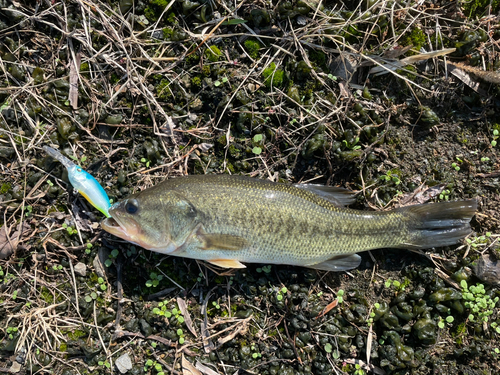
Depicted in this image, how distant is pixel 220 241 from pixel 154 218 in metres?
0.83

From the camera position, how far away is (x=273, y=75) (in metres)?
4.46

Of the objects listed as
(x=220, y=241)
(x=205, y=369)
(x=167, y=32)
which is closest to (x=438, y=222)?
(x=220, y=241)

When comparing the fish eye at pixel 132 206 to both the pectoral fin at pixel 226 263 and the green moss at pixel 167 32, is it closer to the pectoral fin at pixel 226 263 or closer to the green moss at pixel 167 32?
the pectoral fin at pixel 226 263

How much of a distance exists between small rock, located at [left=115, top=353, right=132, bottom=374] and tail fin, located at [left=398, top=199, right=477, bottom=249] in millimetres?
3930

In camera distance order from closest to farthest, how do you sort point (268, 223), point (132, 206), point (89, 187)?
point (132, 206) → point (268, 223) → point (89, 187)

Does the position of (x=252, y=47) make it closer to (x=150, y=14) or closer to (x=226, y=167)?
(x=150, y=14)

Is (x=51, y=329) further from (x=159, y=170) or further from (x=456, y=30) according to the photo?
(x=456, y=30)

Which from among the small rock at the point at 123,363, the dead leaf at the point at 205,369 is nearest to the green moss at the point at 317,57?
the dead leaf at the point at 205,369

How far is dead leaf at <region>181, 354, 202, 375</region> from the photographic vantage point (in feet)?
13.9

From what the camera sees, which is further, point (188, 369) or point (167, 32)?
point (167, 32)

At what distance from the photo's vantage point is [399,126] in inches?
184

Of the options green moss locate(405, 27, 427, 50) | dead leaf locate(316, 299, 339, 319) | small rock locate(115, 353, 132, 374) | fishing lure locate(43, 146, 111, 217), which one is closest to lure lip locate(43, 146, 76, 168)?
fishing lure locate(43, 146, 111, 217)

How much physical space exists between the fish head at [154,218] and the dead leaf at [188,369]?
67.7 inches

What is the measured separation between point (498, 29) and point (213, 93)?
4.20 meters
